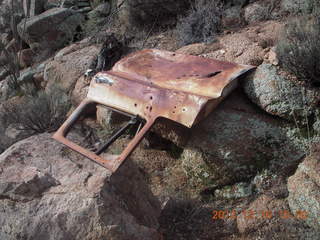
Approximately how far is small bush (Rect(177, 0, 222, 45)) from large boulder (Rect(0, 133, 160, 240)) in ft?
9.30

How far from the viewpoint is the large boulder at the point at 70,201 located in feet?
7.22

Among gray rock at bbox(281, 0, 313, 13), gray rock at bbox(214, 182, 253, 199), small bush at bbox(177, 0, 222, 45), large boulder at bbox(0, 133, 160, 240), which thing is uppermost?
gray rock at bbox(281, 0, 313, 13)

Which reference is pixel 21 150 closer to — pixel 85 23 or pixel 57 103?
pixel 57 103

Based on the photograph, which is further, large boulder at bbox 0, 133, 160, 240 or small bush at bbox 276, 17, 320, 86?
small bush at bbox 276, 17, 320, 86

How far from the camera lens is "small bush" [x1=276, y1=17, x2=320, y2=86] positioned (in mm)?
2965

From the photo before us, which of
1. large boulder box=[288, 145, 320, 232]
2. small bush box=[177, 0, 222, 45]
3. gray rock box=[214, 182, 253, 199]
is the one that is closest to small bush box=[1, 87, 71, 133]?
small bush box=[177, 0, 222, 45]

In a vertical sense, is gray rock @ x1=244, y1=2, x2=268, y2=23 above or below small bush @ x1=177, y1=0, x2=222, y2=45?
→ above

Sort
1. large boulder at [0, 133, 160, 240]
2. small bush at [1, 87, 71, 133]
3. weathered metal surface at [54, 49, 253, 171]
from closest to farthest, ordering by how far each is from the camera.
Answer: large boulder at [0, 133, 160, 240]
weathered metal surface at [54, 49, 253, 171]
small bush at [1, 87, 71, 133]

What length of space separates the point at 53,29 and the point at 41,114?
3956mm

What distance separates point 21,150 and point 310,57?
2.87 meters
